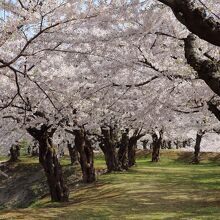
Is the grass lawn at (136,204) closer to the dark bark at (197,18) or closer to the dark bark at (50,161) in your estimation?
the dark bark at (50,161)

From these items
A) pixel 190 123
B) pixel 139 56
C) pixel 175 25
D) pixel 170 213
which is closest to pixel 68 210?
pixel 170 213

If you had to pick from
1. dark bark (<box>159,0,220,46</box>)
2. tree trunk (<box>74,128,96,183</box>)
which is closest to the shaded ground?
tree trunk (<box>74,128,96,183</box>)

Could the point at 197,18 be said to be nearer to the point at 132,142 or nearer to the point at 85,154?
the point at 85,154

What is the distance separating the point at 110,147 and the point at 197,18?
29785 millimetres

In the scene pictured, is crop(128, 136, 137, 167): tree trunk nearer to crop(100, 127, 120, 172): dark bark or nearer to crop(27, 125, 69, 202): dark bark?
crop(100, 127, 120, 172): dark bark

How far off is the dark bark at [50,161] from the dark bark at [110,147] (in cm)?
1265

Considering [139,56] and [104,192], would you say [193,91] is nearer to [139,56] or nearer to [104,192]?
[139,56]

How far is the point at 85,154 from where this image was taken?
30469mm

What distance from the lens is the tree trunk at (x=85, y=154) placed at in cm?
2920

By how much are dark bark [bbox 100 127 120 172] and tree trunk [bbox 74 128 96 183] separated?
485 centimetres

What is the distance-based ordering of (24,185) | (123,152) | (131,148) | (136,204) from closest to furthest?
(136,204)
(24,185)
(123,152)
(131,148)

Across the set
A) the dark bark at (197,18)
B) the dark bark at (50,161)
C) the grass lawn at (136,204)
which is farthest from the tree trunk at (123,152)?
the dark bark at (197,18)

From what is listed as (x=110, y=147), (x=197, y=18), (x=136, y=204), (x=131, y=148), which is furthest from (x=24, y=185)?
(x=197, y=18)

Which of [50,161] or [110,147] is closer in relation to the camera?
[50,161]
